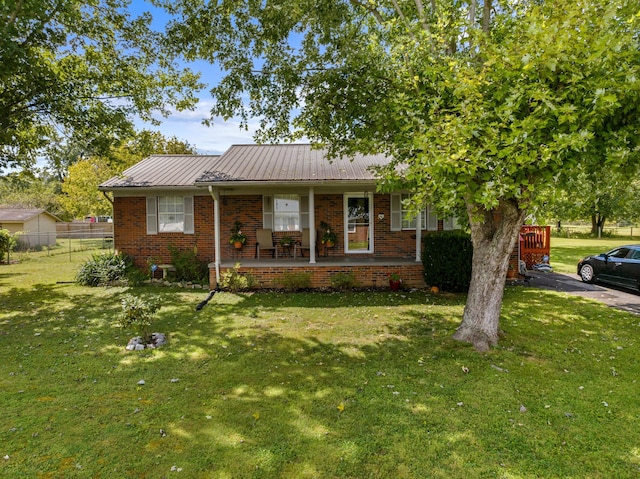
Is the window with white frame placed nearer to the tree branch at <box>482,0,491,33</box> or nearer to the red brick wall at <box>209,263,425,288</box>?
the red brick wall at <box>209,263,425,288</box>

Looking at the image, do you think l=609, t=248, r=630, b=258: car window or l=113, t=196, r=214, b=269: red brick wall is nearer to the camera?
l=609, t=248, r=630, b=258: car window

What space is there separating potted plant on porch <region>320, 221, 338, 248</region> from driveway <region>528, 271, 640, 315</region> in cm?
614

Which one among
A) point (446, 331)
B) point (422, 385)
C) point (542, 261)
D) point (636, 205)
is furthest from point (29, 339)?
point (636, 205)

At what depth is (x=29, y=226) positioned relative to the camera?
79.0 ft

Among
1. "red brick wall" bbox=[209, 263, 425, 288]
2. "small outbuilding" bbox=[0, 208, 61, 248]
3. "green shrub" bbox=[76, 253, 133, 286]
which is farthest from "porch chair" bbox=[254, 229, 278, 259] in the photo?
"small outbuilding" bbox=[0, 208, 61, 248]

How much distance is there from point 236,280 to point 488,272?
659 cm

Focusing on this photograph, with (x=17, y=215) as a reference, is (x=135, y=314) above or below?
→ below

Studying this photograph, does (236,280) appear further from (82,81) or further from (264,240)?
(82,81)

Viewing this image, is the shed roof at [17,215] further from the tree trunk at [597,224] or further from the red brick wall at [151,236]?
the tree trunk at [597,224]

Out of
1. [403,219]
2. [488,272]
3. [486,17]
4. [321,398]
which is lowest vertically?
[321,398]

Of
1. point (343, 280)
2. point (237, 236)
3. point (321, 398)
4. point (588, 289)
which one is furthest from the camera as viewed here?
point (237, 236)

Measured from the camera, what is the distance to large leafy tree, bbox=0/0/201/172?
28.8 ft

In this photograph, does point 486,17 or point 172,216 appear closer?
point 486,17

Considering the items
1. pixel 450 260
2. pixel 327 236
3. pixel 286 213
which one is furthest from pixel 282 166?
pixel 450 260
